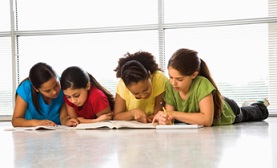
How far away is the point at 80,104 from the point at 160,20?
2283mm

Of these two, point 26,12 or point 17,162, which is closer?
point 17,162

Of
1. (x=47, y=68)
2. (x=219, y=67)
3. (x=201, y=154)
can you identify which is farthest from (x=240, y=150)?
(x=219, y=67)

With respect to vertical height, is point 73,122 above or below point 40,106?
below

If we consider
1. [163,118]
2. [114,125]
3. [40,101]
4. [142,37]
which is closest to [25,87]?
[40,101]

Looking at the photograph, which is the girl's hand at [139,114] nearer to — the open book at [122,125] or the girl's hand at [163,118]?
the open book at [122,125]

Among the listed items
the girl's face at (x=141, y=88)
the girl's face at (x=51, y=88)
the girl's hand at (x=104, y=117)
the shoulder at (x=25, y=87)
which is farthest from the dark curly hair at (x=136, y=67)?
the shoulder at (x=25, y=87)

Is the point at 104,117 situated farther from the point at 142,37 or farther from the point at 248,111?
the point at 142,37

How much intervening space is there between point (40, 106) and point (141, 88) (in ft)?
3.04

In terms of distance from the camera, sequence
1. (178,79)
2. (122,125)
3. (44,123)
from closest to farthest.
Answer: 1. (178,79)
2. (122,125)
3. (44,123)

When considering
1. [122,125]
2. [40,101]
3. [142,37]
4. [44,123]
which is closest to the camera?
[122,125]

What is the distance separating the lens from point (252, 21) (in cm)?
480

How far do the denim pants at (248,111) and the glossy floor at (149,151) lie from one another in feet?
3.45

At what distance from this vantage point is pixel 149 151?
5.47 ft

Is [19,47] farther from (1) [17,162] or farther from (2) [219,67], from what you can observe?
(1) [17,162]
